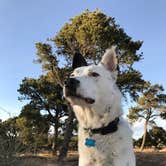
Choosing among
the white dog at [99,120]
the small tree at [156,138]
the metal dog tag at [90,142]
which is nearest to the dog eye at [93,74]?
the white dog at [99,120]

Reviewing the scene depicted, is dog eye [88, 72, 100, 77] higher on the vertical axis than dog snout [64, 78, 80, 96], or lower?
higher

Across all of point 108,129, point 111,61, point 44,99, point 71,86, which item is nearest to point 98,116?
point 108,129

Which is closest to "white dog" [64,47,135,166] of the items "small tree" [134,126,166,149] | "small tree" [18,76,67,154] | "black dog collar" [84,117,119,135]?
"black dog collar" [84,117,119,135]

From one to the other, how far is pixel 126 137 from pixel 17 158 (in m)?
7.66

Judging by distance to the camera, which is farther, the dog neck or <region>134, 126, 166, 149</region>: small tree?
<region>134, 126, 166, 149</region>: small tree

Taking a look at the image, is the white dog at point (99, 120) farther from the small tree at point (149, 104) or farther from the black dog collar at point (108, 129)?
the small tree at point (149, 104)

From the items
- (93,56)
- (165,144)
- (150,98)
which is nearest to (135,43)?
(93,56)

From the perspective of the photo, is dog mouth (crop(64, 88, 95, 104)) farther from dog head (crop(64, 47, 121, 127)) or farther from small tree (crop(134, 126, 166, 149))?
small tree (crop(134, 126, 166, 149))

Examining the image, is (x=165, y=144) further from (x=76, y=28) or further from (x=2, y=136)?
(x=2, y=136)

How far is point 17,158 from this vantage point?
1136 cm

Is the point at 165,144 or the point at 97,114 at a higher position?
the point at 165,144

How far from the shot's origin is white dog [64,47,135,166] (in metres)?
4.23

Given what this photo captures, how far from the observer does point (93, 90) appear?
173 inches

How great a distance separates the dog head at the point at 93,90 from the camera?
4.28m
